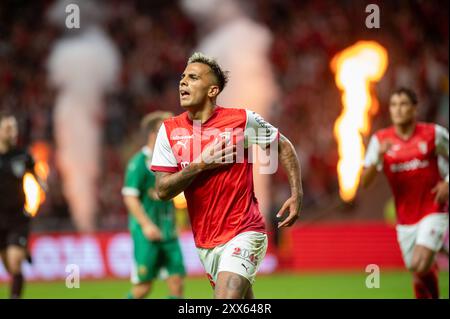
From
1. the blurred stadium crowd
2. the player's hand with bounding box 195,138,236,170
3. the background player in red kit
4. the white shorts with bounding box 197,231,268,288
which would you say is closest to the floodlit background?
the blurred stadium crowd

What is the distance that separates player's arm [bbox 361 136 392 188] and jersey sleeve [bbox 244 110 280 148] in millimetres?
2806

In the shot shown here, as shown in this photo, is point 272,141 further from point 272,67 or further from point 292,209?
point 272,67

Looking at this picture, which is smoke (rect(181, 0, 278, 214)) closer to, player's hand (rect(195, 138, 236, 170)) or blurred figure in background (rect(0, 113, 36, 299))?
blurred figure in background (rect(0, 113, 36, 299))

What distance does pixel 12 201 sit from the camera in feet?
37.0

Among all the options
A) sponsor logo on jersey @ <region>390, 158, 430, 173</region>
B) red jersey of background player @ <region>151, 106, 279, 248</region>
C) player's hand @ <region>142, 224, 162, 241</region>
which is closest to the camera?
red jersey of background player @ <region>151, 106, 279, 248</region>

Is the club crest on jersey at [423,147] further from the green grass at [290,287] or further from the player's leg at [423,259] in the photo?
the green grass at [290,287]

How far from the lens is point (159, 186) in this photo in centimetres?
679

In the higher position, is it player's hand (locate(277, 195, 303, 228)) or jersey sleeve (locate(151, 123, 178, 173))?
jersey sleeve (locate(151, 123, 178, 173))

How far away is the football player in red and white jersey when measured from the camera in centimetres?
659

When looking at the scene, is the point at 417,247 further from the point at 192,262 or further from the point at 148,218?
the point at 192,262

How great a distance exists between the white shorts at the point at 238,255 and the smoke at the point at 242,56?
13.1 m
